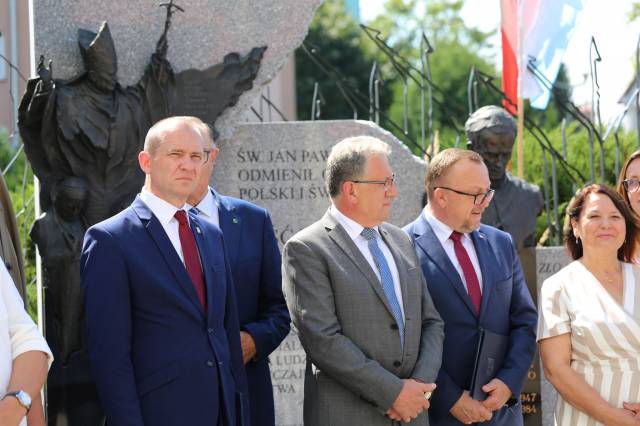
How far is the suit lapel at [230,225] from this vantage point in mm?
5551

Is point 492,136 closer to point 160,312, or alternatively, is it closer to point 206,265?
point 206,265

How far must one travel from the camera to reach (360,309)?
4930 millimetres

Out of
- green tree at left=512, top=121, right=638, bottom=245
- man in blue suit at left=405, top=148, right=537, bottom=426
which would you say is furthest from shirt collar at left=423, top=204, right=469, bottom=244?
green tree at left=512, top=121, right=638, bottom=245

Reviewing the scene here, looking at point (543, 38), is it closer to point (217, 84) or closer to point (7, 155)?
point (217, 84)

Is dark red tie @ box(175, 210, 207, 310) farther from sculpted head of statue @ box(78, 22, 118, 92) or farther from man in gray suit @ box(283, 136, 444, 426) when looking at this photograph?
sculpted head of statue @ box(78, 22, 118, 92)

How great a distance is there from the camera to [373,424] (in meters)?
4.89

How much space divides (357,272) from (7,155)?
9.73 metres

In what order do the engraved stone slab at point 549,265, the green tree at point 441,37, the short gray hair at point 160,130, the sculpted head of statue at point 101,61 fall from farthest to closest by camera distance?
the green tree at point 441,37
the engraved stone slab at point 549,265
the sculpted head of statue at point 101,61
the short gray hair at point 160,130

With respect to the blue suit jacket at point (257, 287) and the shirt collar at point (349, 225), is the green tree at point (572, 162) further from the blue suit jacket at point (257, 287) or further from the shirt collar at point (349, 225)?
the shirt collar at point (349, 225)

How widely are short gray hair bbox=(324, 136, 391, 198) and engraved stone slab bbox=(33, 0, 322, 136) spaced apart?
2.64 meters

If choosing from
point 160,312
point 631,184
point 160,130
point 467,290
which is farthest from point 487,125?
point 160,312

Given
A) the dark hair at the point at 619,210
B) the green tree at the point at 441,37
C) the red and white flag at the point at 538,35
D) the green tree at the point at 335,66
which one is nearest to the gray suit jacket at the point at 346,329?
the dark hair at the point at 619,210

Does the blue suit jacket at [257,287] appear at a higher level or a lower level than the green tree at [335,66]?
lower

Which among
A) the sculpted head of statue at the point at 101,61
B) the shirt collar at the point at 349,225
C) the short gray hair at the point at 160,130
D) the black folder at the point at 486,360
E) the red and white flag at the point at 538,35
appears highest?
the red and white flag at the point at 538,35
